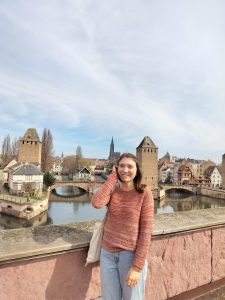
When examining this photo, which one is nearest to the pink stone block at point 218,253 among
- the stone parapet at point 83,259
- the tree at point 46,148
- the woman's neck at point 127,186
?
the stone parapet at point 83,259

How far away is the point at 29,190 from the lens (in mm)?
36375

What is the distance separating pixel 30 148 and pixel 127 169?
52469 mm

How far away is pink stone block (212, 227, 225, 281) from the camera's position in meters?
2.76

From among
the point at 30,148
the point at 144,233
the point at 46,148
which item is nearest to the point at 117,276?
the point at 144,233

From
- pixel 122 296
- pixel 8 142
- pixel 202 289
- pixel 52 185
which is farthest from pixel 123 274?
pixel 8 142

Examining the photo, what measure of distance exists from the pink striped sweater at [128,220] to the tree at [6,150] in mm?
65234

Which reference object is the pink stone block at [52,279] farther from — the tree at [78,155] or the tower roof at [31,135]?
the tree at [78,155]

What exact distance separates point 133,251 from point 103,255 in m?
0.21

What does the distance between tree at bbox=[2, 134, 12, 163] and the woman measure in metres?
65.2

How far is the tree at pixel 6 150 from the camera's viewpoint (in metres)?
63.5

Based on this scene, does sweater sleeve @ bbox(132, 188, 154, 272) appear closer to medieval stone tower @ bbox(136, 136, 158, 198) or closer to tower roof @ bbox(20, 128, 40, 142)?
tower roof @ bbox(20, 128, 40, 142)

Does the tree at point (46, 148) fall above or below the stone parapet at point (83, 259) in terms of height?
above

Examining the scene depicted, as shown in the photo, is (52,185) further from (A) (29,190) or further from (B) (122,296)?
(B) (122,296)

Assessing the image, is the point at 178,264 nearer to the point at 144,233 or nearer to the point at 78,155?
the point at 144,233
